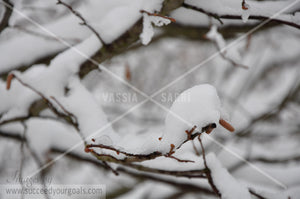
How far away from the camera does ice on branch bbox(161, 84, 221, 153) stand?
47 cm

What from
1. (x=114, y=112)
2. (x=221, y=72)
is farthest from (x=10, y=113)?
(x=221, y=72)

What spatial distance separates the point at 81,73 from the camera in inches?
38.5

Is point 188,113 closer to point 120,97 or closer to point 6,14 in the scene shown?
point 6,14

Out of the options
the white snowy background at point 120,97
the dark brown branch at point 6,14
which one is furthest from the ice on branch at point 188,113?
the dark brown branch at point 6,14

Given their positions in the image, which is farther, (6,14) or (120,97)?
(120,97)

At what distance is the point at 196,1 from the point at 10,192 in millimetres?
1178

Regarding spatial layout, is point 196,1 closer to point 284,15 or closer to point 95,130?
point 284,15

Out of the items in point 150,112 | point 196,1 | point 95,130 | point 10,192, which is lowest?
point 150,112

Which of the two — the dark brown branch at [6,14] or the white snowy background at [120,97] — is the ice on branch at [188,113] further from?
the dark brown branch at [6,14]

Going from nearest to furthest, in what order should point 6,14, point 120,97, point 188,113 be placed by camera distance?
point 188,113 < point 6,14 < point 120,97

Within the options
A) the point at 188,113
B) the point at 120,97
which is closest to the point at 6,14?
the point at 188,113

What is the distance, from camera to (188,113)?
49 cm

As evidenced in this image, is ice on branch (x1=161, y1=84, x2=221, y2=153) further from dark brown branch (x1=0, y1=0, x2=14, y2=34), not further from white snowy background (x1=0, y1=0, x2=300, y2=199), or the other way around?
dark brown branch (x1=0, y1=0, x2=14, y2=34)

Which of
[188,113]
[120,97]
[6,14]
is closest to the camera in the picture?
[188,113]
